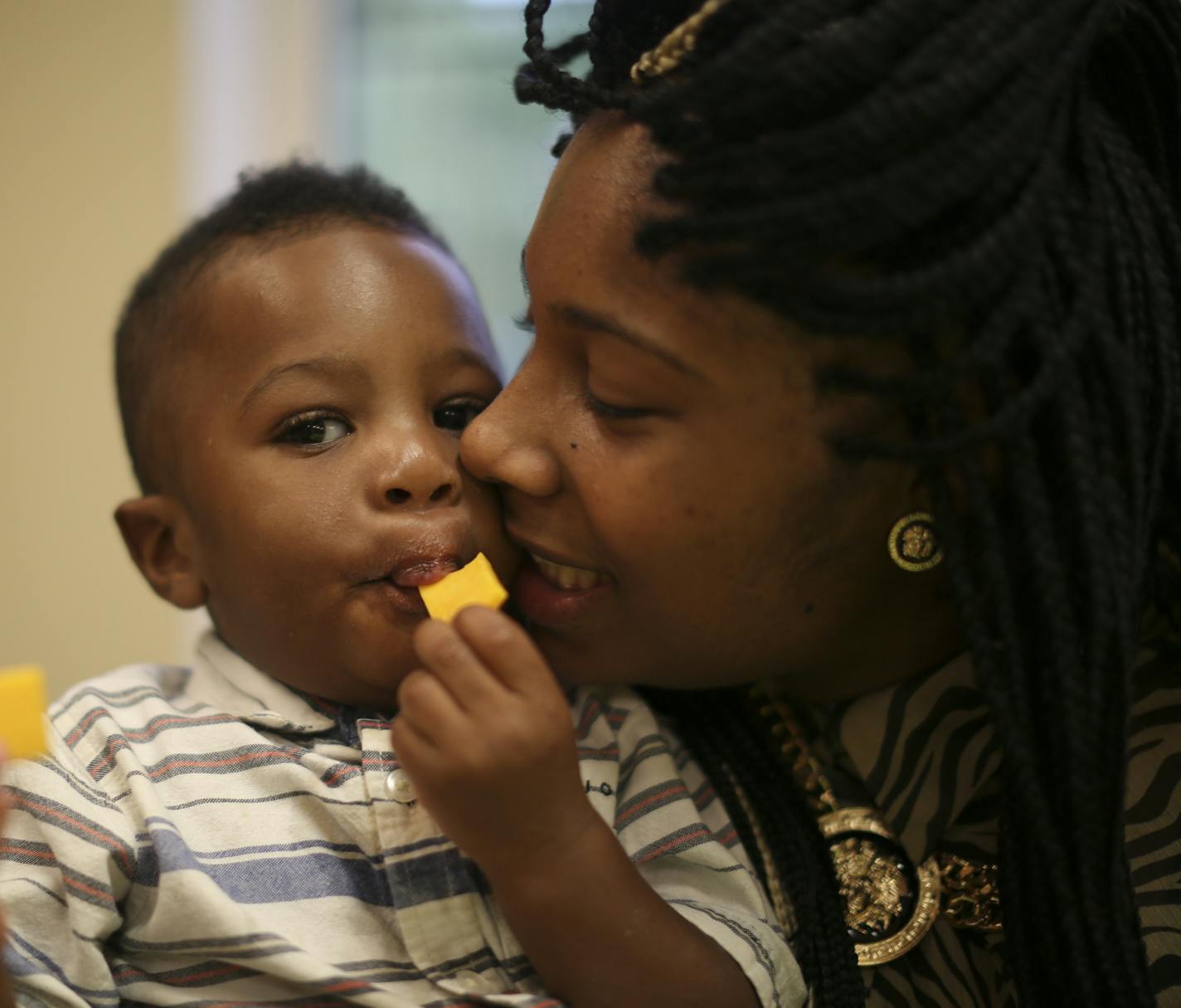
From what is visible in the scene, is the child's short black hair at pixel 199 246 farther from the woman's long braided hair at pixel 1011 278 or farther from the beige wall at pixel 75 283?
the beige wall at pixel 75 283

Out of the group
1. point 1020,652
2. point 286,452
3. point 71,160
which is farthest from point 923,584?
point 71,160

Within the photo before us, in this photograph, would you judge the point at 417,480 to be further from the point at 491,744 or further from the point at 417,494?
the point at 491,744

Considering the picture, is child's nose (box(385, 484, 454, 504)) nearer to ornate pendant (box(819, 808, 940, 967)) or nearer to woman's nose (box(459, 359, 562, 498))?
woman's nose (box(459, 359, 562, 498))

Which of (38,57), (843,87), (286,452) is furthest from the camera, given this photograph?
(38,57)

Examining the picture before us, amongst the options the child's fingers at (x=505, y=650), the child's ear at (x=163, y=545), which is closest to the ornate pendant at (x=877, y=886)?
the child's fingers at (x=505, y=650)

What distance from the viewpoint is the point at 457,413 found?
1.15 m

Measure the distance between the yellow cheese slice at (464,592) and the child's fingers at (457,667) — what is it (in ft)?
0.24

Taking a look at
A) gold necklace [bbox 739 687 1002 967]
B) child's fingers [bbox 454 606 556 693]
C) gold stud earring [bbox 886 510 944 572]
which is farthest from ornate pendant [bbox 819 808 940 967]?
child's fingers [bbox 454 606 556 693]

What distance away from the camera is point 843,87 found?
777mm

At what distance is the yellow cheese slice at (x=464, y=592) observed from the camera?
93cm

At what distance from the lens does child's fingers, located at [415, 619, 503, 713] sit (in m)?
0.83

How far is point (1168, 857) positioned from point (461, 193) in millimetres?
1537

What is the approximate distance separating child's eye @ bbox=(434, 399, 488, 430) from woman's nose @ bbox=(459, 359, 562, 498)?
15cm

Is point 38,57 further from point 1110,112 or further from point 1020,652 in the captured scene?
point 1020,652
